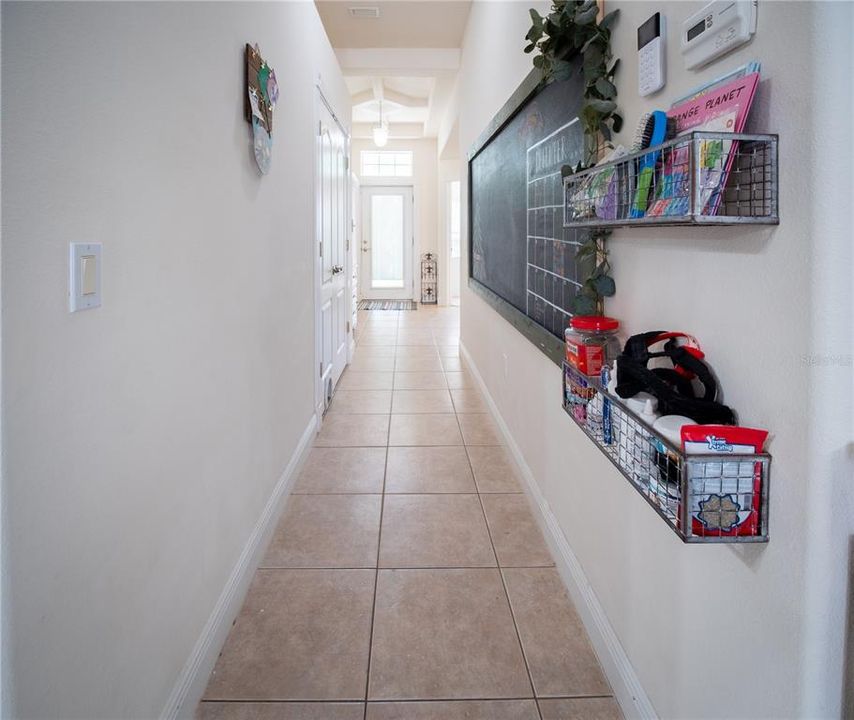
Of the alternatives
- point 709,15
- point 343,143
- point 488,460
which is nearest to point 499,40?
point 343,143

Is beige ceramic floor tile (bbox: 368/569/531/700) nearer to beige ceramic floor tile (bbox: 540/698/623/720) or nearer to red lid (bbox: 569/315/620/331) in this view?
beige ceramic floor tile (bbox: 540/698/623/720)

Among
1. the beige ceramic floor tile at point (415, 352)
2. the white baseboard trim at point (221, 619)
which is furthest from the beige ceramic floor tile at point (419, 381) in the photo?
the white baseboard trim at point (221, 619)

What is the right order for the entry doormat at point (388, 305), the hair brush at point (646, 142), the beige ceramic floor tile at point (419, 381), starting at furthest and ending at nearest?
1. the entry doormat at point (388, 305)
2. the beige ceramic floor tile at point (419, 381)
3. the hair brush at point (646, 142)

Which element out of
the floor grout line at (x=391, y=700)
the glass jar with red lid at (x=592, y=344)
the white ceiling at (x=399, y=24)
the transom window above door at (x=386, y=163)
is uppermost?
the transom window above door at (x=386, y=163)

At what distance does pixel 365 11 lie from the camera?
448 cm

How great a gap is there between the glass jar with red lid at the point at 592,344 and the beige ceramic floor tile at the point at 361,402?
8.78 ft

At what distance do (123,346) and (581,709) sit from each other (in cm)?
137

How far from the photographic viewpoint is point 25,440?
0.87 metres

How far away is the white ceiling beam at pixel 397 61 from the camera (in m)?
5.33

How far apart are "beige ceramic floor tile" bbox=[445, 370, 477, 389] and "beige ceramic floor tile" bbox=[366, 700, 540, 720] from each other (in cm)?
323

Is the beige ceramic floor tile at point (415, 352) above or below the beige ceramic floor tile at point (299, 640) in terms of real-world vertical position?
above

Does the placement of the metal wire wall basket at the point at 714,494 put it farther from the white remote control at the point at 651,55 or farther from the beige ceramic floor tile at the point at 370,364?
the beige ceramic floor tile at the point at 370,364

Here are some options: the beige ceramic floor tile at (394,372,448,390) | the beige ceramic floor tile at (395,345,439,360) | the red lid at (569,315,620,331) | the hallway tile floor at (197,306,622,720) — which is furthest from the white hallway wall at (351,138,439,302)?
the red lid at (569,315,620,331)

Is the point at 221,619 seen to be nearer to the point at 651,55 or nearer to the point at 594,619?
the point at 594,619
